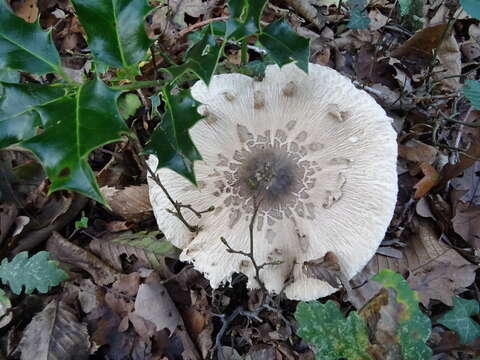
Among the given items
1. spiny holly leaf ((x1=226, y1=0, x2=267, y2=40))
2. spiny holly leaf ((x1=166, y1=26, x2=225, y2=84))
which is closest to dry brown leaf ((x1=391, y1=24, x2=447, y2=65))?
spiny holly leaf ((x1=226, y1=0, x2=267, y2=40))

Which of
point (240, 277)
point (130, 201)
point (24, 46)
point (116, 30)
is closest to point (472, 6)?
point (116, 30)

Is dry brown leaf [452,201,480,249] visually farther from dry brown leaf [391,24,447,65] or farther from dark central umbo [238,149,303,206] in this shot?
dry brown leaf [391,24,447,65]

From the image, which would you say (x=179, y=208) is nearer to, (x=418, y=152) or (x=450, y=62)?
(x=418, y=152)

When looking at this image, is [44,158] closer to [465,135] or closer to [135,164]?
[135,164]

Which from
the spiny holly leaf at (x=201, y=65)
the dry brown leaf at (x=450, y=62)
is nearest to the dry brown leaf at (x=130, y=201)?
the spiny holly leaf at (x=201, y=65)

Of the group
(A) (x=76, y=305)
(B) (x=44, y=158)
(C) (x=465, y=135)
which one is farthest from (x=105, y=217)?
(C) (x=465, y=135)

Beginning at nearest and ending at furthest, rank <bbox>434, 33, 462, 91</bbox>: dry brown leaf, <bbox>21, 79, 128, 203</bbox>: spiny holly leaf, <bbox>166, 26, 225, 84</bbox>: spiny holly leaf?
<bbox>21, 79, 128, 203</bbox>: spiny holly leaf < <bbox>166, 26, 225, 84</bbox>: spiny holly leaf < <bbox>434, 33, 462, 91</bbox>: dry brown leaf

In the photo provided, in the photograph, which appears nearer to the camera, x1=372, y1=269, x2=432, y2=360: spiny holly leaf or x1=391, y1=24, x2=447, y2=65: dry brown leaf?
x1=372, y1=269, x2=432, y2=360: spiny holly leaf

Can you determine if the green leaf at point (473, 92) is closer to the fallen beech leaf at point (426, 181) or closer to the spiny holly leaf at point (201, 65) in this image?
the fallen beech leaf at point (426, 181)
